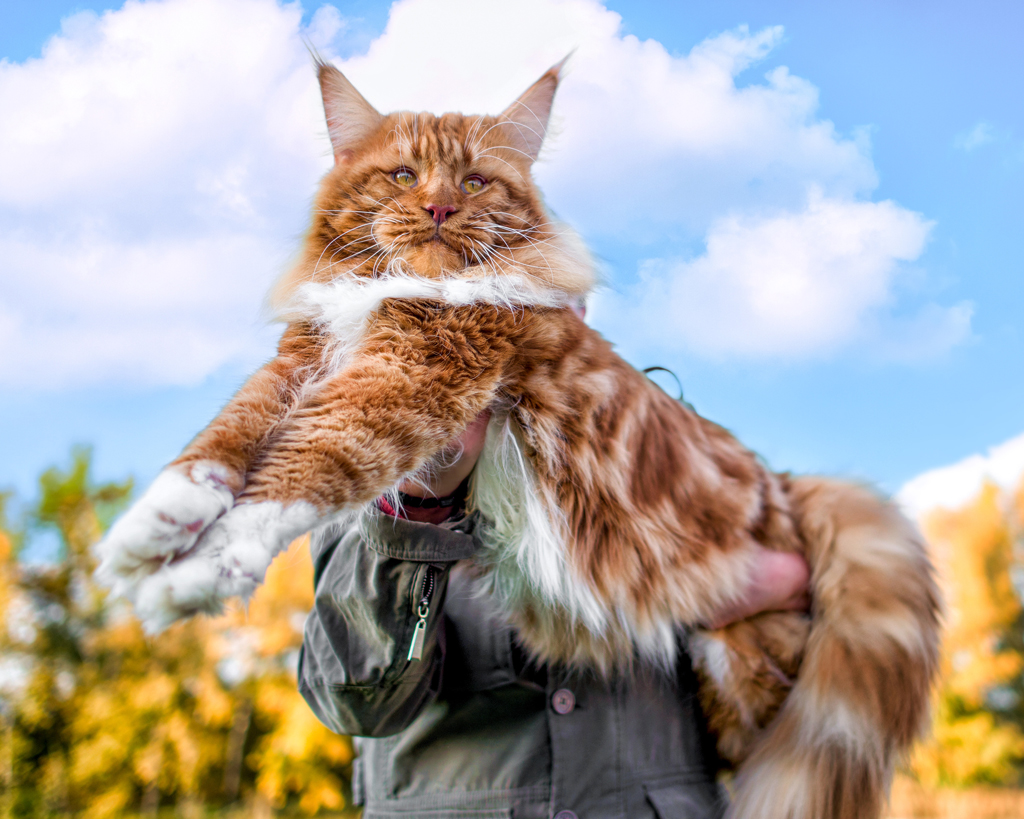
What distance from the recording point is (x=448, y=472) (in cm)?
158

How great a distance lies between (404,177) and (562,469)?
0.87m

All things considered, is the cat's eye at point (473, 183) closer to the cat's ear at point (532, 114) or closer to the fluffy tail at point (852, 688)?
the cat's ear at point (532, 114)

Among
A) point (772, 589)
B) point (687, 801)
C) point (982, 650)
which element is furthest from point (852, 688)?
point (982, 650)

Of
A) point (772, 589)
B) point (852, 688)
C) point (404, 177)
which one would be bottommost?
point (852, 688)

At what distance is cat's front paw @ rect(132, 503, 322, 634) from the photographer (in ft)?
3.37

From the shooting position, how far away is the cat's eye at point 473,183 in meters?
1.81

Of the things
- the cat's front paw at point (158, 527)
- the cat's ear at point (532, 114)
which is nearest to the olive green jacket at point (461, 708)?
the cat's front paw at point (158, 527)

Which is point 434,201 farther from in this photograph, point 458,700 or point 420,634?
point 458,700

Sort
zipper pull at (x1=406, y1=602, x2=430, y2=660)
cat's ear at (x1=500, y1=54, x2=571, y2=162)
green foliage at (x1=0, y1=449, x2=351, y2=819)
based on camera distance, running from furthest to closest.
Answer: green foliage at (x1=0, y1=449, x2=351, y2=819) < cat's ear at (x1=500, y1=54, x2=571, y2=162) < zipper pull at (x1=406, y1=602, x2=430, y2=660)

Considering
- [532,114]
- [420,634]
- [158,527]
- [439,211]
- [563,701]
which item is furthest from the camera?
[532,114]

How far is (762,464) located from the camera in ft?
6.73

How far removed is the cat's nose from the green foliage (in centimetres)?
598

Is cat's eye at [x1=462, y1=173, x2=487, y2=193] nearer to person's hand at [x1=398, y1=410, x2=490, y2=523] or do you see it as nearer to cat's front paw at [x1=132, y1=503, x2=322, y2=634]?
person's hand at [x1=398, y1=410, x2=490, y2=523]

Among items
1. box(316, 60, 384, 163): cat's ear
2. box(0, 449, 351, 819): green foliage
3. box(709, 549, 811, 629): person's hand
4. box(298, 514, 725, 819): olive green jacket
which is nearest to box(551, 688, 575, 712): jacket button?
box(298, 514, 725, 819): olive green jacket
